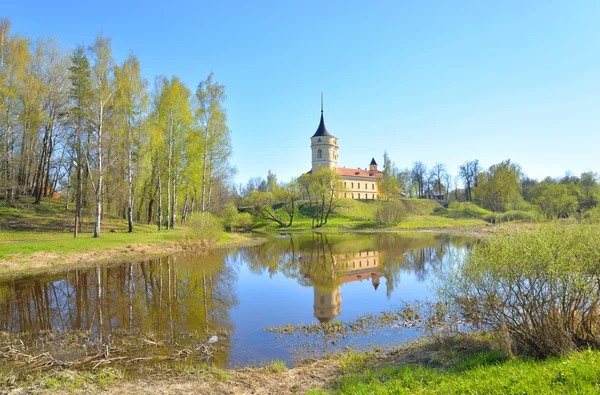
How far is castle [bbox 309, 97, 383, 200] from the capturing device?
233 feet

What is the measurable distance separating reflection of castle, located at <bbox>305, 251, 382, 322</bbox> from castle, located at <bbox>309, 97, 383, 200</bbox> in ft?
143

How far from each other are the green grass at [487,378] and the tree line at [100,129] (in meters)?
20.1

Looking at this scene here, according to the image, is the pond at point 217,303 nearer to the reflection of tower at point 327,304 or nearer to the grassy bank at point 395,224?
the reflection of tower at point 327,304

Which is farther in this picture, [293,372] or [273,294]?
[273,294]

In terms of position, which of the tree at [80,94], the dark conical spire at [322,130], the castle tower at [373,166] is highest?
the dark conical spire at [322,130]

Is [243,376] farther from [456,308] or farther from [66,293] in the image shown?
[66,293]

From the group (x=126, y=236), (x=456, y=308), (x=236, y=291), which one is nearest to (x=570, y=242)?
(x=456, y=308)

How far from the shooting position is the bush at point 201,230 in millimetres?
24328

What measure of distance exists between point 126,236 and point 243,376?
19185 mm

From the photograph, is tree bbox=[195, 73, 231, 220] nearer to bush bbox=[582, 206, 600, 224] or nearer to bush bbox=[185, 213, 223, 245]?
bush bbox=[185, 213, 223, 245]

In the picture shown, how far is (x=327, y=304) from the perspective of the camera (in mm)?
11578

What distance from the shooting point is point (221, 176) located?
32031mm

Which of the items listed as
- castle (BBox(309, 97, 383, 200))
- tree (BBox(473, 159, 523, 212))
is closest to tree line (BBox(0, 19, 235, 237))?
castle (BBox(309, 97, 383, 200))

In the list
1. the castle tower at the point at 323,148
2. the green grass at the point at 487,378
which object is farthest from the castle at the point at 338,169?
the green grass at the point at 487,378
